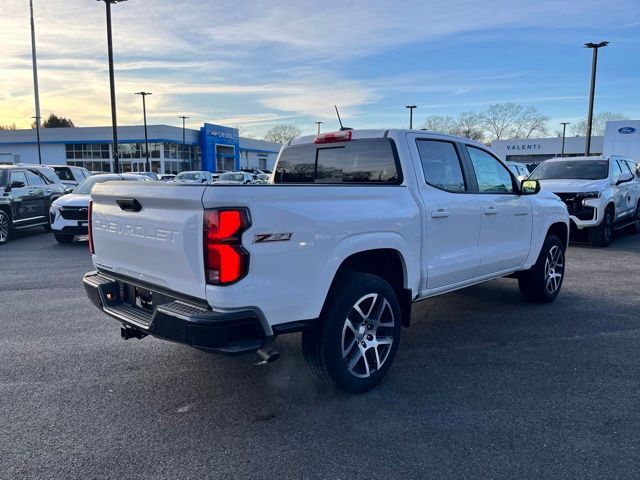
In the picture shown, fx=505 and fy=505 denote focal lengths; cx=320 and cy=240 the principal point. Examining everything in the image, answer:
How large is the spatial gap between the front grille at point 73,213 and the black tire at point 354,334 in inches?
374

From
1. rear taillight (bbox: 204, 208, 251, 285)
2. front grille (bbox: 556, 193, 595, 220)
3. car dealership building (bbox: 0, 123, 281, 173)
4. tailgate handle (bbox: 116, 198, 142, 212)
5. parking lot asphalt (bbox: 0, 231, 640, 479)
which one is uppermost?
car dealership building (bbox: 0, 123, 281, 173)

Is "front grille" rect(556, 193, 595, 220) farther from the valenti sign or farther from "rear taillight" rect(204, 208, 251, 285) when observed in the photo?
the valenti sign

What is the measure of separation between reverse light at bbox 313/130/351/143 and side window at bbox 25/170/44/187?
11.2 metres

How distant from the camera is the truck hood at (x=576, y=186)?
1094 centimetres

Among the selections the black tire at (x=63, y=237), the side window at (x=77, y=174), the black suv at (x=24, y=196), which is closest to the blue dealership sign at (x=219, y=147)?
the side window at (x=77, y=174)

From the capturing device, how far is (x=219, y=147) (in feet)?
223

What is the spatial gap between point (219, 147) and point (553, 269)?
2560 inches

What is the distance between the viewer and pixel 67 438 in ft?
10.6

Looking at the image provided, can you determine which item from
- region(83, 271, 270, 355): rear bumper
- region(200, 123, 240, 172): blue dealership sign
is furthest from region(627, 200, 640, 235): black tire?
region(200, 123, 240, 172): blue dealership sign

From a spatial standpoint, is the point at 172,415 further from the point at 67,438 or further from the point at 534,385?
the point at 534,385

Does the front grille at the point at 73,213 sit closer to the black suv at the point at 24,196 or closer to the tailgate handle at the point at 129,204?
the black suv at the point at 24,196

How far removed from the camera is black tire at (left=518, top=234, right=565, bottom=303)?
621 centimetres

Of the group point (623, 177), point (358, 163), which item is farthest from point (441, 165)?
point (623, 177)

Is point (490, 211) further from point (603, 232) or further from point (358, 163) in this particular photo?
point (603, 232)
